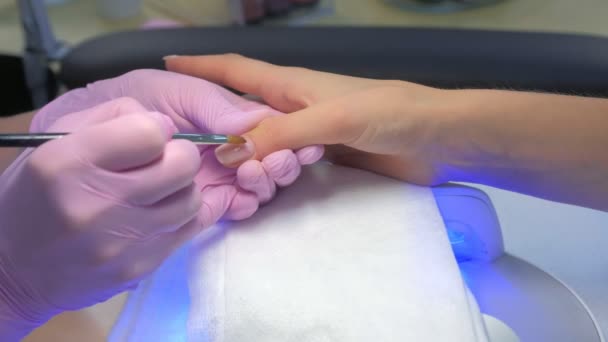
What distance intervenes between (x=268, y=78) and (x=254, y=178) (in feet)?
0.61

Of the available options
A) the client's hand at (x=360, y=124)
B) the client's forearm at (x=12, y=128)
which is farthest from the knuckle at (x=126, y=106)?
the client's forearm at (x=12, y=128)

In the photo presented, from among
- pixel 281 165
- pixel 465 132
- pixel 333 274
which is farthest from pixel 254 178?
pixel 465 132

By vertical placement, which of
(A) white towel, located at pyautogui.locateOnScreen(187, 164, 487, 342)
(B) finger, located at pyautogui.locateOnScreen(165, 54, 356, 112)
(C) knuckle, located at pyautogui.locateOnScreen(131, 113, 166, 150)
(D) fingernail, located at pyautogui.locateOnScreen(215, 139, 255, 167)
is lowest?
(A) white towel, located at pyautogui.locateOnScreen(187, 164, 487, 342)

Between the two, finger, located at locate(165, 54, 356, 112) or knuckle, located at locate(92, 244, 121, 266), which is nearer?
knuckle, located at locate(92, 244, 121, 266)

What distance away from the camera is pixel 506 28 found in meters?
1.34

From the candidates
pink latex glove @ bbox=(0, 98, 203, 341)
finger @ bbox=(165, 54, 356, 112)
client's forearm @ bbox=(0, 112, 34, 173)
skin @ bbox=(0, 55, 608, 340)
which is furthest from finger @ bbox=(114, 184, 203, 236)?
client's forearm @ bbox=(0, 112, 34, 173)

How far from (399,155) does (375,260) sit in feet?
0.47

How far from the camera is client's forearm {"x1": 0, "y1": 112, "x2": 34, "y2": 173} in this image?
0.79 metres

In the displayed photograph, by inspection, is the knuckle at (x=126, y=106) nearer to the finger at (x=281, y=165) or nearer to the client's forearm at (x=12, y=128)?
the finger at (x=281, y=165)

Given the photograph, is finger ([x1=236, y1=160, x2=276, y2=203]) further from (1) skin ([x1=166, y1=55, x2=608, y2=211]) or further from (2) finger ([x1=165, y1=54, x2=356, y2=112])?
(2) finger ([x1=165, y1=54, x2=356, y2=112])

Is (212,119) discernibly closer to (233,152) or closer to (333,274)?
(233,152)

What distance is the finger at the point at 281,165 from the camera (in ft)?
2.06

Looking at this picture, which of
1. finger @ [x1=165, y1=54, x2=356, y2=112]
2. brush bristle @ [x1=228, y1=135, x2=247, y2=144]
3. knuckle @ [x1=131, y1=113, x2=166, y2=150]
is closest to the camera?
knuckle @ [x1=131, y1=113, x2=166, y2=150]

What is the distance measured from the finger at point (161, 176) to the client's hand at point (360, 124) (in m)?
0.11
